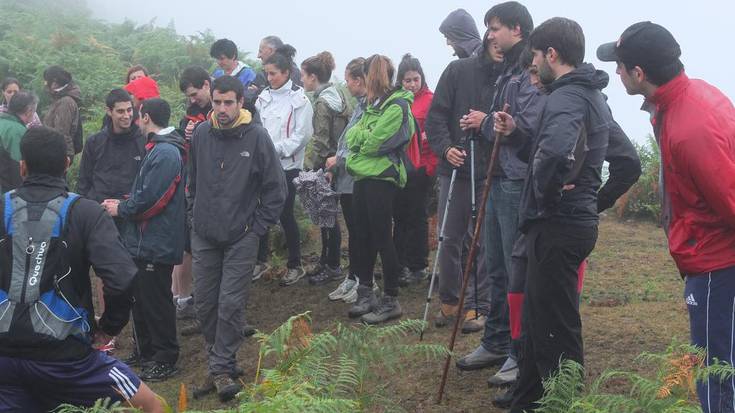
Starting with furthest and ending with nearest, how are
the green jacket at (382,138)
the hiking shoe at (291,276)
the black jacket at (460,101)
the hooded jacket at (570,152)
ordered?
the hiking shoe at (291,276)
the green jacket at (382,138)
the black jacket at (460,101)
the hooded jacket at (570,152)

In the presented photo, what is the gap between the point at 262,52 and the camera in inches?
424

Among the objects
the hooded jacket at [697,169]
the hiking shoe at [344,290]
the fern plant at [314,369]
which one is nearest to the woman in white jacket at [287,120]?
the hiking shoe at [344,290]

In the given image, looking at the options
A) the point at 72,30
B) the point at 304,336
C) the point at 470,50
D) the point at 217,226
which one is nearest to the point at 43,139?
the point at 304,336

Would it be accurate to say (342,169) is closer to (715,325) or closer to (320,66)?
(320,66)

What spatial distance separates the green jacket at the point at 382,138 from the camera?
816cm

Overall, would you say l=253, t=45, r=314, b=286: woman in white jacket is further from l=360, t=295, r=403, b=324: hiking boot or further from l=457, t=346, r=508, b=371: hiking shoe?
l=457, t=346, r=508, b=371: hiking shoe

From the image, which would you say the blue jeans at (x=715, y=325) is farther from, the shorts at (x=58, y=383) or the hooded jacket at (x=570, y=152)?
the shorts at (x=58, y=383)

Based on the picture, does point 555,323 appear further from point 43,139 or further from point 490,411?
point 43,139

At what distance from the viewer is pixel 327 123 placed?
973 cm

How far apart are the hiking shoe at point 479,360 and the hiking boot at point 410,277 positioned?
101 inches

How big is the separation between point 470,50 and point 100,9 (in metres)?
24.1

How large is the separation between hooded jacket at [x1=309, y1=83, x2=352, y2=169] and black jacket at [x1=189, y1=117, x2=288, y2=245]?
7.32ft

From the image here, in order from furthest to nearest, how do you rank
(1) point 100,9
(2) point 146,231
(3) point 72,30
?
1. (1) point 100,9
2. (3) point 72,30
3. (2) point 146,231

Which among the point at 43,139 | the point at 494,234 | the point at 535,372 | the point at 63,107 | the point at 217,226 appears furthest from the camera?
the point at 63,107
